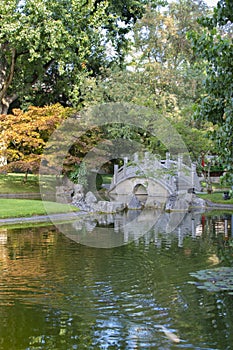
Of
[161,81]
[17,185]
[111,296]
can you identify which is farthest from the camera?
[161,81]

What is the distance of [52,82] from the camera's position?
108 feet

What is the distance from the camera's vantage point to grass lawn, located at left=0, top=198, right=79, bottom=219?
18094mm

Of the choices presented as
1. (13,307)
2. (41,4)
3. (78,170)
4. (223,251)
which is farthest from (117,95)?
(13,307)

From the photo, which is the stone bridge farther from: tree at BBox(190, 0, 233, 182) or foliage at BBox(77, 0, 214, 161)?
tree at BBox(190, 0, 233, 182)

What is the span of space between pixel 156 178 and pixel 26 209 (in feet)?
35.4

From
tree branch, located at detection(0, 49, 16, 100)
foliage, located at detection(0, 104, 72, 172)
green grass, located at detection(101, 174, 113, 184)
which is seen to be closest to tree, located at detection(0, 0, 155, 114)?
tree branch, located at detection(0, 49, 16, 100)

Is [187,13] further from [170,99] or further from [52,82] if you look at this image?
[52,82]

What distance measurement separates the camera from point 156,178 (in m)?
28.0

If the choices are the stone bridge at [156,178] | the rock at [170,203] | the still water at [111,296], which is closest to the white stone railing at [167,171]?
the stone bridge at [156,178]

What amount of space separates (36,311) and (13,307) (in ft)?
1.40

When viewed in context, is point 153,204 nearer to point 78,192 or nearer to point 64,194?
point 78,192

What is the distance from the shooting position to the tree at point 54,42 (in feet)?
77.6

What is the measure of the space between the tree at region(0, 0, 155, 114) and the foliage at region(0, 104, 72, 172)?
5.29 ft

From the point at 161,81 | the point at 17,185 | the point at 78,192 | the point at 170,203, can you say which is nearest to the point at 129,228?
the point at 170,203
